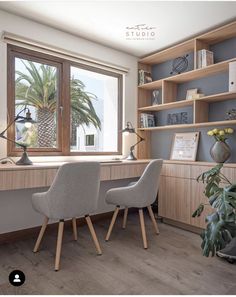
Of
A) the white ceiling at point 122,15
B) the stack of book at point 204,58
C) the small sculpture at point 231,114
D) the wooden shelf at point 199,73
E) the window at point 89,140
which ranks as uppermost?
the white ceiling at point 122,15

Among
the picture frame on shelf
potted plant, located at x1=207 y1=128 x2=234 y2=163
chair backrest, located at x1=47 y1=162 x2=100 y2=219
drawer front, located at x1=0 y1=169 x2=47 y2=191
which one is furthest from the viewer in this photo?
the picture frame on shelf

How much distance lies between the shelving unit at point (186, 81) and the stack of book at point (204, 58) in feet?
0.16

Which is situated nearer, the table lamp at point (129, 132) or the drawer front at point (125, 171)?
the drawer front at point (125, 171)

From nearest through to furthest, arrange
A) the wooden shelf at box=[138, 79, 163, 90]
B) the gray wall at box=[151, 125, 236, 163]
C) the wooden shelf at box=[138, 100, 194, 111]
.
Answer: the gray wall at box=[151, 125, 236, 163] < the wooden shelf at box=[138, 100, 194, 111] < the wooden shelf at box=[138, 79, 163, 90]

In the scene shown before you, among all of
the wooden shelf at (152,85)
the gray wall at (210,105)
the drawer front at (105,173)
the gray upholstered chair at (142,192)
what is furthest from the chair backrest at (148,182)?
the wooden shelf at (152,85)

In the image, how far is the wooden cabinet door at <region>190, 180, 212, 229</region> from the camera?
2.60m

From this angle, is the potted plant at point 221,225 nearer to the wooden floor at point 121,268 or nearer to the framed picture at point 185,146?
the wooden floor at point 121,268

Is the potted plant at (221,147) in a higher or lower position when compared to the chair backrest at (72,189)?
higher

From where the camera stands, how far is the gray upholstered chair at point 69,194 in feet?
6.15

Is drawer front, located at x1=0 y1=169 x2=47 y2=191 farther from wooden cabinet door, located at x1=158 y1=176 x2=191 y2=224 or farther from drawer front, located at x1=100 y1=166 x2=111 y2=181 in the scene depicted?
wooden cabinet door, located at x1=158 y1=176 x2=191 y2=224

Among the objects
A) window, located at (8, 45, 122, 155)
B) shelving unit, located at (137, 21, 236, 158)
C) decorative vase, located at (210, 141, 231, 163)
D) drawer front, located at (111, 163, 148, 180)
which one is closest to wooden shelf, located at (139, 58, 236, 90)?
shelving unit, located at (137, 21, 236, 158)

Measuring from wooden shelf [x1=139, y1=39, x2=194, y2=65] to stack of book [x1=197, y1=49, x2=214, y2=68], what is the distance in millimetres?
240

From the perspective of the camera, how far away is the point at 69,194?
191 centimetres

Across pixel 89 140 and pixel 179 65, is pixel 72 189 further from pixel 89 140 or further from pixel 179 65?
pixel 179 65
